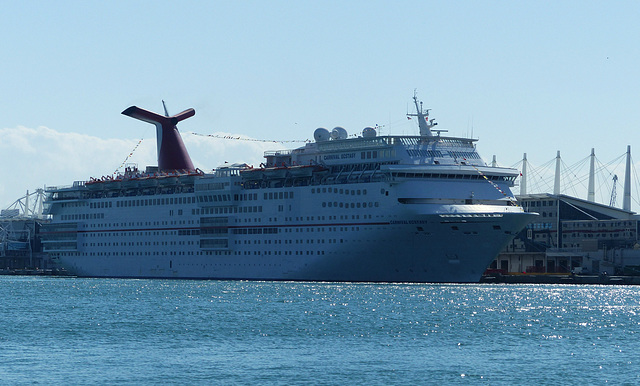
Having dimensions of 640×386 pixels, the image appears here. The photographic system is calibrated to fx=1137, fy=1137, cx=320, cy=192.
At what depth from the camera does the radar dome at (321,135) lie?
103 m

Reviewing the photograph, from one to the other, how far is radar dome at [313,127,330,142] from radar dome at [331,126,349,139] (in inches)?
24.5

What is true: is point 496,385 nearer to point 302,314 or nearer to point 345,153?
point 302,314

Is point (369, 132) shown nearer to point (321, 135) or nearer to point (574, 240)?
point (321, 135)

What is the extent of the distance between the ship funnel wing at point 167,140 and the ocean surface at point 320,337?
41289 mm

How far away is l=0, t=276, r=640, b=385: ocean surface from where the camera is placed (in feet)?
149

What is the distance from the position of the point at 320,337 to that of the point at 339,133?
46.8 metres

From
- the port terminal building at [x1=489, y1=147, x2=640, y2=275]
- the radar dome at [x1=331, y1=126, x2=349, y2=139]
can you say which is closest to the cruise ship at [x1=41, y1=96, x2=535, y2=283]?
the radar dome at [x1=331, y1=126, x2=349, y2=139]

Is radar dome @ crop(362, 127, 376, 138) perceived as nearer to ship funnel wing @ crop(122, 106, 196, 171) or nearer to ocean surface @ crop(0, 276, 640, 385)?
ocean surface @ crop(0, 276, 640, 385)

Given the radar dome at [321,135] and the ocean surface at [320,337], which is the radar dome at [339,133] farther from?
the ocean surface at [320,337]

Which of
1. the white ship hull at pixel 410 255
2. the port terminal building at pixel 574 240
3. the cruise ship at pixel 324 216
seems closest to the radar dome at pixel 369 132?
the cruise ship at pixel 324 216

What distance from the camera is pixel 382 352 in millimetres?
52156

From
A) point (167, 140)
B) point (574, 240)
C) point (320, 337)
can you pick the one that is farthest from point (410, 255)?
point (574, 240)

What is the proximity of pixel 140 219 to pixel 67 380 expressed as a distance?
7551cm

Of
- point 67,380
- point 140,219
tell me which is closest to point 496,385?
point 67,380
